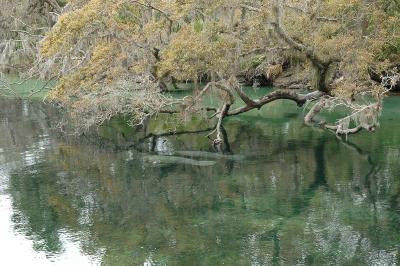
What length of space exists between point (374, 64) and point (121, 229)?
1132cm

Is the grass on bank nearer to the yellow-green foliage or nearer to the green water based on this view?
Answer: the yellow-green foliage

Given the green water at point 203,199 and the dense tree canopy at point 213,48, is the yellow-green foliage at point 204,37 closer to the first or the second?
the dense tree canopy at point 213,48

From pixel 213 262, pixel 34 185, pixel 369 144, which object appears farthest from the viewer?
pixel 369 144

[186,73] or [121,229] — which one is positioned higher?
[186,73]

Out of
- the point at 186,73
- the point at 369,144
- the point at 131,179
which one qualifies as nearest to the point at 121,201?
the point at 131,179

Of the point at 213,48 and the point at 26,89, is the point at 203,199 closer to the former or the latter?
the point at 213,48

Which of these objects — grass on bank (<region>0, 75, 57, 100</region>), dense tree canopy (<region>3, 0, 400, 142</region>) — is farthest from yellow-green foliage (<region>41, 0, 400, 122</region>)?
grass on bank (<region>0, 75, 57, 100</region>)

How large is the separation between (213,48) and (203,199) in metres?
5.97

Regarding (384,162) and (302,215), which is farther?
(384,162)

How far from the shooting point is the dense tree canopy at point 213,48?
16.3 m

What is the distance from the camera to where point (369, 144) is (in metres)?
16.5

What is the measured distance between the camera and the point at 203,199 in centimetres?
1195

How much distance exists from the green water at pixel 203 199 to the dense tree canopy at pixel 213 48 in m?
1.38

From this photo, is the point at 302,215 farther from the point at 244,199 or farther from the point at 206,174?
the point at 206,174
